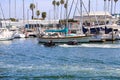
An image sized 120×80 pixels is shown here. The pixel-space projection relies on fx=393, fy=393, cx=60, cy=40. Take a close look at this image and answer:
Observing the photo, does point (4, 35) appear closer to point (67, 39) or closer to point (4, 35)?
point (4, 35)

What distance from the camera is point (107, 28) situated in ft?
372

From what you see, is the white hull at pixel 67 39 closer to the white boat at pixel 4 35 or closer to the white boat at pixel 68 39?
the white boat at pixel 68 39

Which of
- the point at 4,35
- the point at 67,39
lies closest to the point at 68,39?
the point at 67,39

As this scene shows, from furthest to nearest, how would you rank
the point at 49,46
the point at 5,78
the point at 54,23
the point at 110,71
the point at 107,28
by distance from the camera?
1. the point at 54,23
2. the point at 107,28
3. the point at 49,46
4. the point at 110,71
5. the point at 5,78

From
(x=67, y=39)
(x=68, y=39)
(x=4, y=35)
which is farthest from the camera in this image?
(x=4, y=35)

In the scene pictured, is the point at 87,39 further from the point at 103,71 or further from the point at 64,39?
the point at 103,71

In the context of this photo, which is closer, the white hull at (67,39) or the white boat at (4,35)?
the white hull at (67,39)

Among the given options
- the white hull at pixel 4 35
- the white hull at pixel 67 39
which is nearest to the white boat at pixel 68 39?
the white hull at pixel 67 39

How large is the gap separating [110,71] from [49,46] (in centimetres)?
3883

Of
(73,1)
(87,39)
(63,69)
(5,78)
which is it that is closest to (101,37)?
(87,39)

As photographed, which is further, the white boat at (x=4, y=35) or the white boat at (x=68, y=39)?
the white boat at (x=4, y=35)

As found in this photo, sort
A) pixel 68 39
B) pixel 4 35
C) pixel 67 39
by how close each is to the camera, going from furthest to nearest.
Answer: pixel 4 35, pixel 67 39, pixel 68 39

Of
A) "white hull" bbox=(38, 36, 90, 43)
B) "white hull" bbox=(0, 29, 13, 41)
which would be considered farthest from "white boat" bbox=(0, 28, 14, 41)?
"white hull" bbox=(38, 36, 90, 43)

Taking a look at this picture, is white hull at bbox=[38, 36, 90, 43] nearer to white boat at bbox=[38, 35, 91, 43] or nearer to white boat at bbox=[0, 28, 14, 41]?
white boat at bbox=[38, 35, 91, 43]
